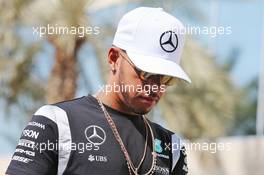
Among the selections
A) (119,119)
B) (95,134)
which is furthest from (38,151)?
(119,119)

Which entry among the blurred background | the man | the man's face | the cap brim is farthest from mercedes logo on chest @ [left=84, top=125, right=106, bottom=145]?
the blurred background

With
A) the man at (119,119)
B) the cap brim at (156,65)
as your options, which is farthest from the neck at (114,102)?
the cap brim at (156,65)

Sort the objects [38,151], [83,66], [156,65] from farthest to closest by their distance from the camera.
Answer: [83,66]
[156,65]
[38,151]

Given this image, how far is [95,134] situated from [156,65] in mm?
269

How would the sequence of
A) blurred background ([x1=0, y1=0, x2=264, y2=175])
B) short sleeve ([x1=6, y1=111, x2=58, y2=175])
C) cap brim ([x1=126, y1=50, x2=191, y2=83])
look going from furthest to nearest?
blurred background ([x1=0, y1=0, x2=264, y2=175]), cap brim ([x1=126, y1=50, x2=191, y2=83]), short sleeve ([x1=6, y1=111, x2=58, y2=175])

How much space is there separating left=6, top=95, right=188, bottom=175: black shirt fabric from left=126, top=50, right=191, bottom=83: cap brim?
185 mm

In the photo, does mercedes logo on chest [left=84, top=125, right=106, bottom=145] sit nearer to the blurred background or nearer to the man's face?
the man's face

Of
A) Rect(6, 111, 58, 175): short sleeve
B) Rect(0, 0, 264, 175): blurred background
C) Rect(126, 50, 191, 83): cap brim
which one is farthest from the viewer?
Rect(0, 0, 264, 175): blurred background

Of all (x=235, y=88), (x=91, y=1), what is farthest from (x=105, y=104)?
(x=235, y=88)

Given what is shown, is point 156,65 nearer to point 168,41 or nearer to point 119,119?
point 168,41

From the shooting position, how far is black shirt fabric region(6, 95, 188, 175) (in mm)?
2064

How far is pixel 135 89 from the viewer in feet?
7.15

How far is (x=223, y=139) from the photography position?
10.5 m

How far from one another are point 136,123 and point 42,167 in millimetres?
370
